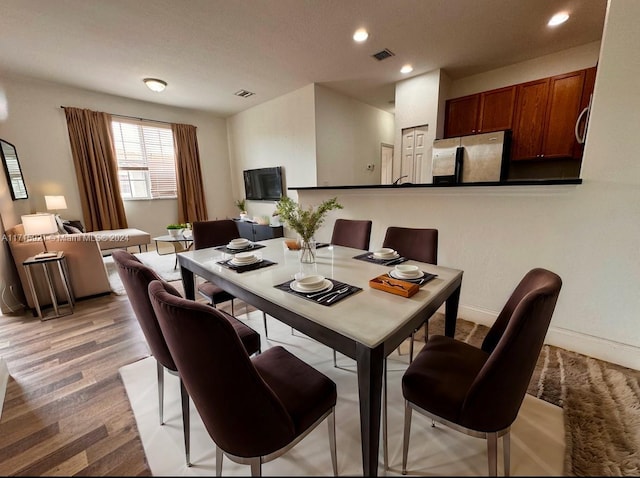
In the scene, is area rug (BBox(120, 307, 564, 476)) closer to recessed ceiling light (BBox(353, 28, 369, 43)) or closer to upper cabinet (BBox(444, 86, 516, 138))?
recessed ceiling light (BBox(353, 28, 369, 43))

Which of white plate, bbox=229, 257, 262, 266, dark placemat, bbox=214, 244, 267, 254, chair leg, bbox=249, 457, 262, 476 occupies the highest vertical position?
white plate, bbox=229, 257, 262, 266

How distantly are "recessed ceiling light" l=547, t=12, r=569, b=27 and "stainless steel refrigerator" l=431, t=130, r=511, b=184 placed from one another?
111cm

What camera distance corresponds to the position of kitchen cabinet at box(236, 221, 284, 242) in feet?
15.2

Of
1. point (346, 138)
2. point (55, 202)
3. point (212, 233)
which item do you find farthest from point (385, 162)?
point (55, 202)

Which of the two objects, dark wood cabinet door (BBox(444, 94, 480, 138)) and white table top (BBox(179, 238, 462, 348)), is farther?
dark wood cabinet door (BBox(444, 94, 480, 138))

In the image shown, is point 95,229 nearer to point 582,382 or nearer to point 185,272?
point 185,272

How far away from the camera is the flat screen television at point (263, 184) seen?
17.2ft

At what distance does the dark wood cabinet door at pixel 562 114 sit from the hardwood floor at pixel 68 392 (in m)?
4.82

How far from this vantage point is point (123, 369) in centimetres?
175

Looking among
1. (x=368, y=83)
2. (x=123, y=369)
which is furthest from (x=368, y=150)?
(x=123, y=369)

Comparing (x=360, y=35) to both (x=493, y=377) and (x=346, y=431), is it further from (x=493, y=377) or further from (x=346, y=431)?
(x=346, y=431)

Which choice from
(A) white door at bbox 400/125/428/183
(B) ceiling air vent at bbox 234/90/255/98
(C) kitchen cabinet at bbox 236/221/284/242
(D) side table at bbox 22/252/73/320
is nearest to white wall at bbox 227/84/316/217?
(B) ceiling air vent at bbox 234/90/255/98

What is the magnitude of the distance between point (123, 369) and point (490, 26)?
4.57m

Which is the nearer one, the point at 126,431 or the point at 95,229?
the point at 126,431
